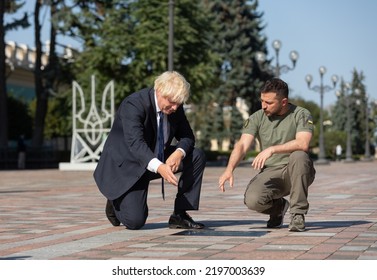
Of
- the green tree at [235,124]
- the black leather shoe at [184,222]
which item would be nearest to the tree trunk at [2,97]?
the green tree at [235,124]

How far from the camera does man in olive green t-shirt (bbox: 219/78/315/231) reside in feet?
25.9

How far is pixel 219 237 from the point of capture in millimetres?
7582

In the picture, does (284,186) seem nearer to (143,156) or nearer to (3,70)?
(143,156)

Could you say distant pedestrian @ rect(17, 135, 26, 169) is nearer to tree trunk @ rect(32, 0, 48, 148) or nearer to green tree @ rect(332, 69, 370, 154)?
tree trunk @ rect(32, 0, 48, 148)

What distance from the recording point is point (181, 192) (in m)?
8.24

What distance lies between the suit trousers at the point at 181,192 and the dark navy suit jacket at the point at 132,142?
11cm

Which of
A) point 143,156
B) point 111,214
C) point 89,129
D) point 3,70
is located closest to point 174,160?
point 143,156

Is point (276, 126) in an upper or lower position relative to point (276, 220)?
upper

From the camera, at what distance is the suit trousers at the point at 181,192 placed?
26.7 ft

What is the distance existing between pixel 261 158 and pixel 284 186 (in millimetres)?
716

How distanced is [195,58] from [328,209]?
31.7m
